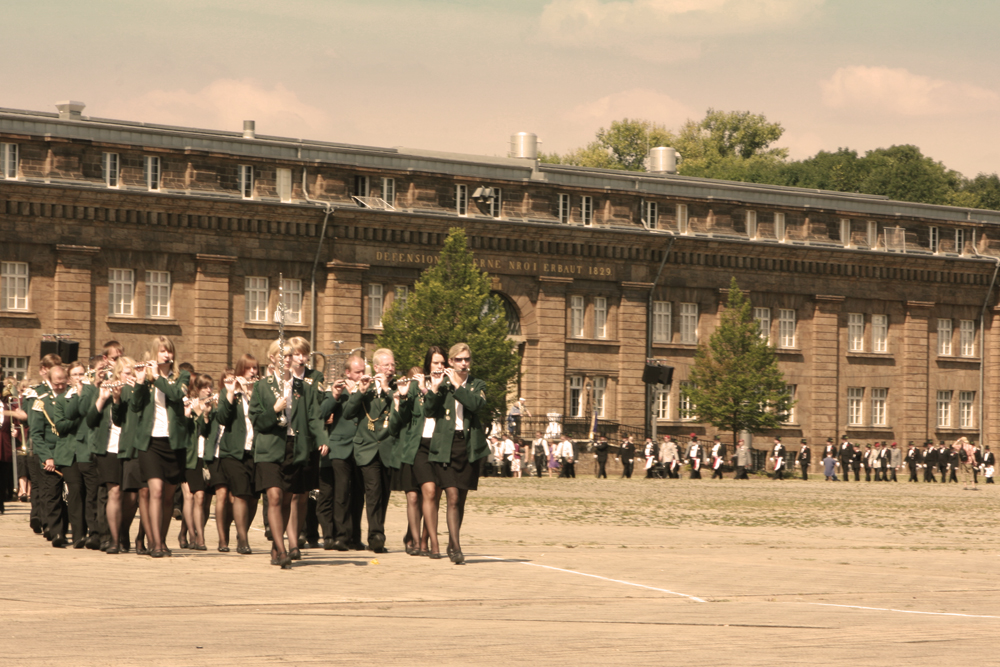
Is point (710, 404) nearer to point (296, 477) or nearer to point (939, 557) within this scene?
point (939, 557)

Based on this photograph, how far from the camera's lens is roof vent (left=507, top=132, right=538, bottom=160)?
69.4m

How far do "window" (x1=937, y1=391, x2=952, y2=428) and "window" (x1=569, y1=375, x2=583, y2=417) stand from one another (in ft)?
58.3

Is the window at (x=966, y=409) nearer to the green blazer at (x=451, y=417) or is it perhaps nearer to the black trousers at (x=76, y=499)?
the green blazer at (x=451, y=417)

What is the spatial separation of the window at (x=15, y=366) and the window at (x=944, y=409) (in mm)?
38521

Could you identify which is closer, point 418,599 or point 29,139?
point 418,599

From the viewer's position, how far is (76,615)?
1116 cm

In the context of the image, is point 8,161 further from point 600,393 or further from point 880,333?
point 880,333

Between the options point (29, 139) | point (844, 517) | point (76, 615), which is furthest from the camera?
point (29, 139)

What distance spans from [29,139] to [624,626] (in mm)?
44221

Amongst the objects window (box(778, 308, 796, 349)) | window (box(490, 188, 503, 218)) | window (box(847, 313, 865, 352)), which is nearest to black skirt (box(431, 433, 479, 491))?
window (box(490, 188, 503, 218))

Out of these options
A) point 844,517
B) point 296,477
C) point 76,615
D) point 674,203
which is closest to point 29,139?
point 674,203

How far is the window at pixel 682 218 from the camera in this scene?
211 feet

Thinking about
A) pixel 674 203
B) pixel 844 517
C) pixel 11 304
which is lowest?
pixel 844 517

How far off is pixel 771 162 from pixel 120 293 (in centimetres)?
5709
